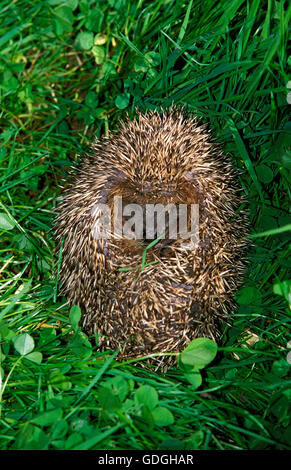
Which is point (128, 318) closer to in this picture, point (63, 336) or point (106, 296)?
point (106, 296)

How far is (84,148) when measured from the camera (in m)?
4.21

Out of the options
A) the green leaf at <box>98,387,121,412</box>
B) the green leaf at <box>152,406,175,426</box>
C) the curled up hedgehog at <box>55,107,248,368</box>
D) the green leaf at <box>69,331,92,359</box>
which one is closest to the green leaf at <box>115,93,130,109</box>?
the curled up hedgehog at <box>55,107,248,368</box>

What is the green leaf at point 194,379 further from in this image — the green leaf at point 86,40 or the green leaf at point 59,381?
the green leaf at point 86,40

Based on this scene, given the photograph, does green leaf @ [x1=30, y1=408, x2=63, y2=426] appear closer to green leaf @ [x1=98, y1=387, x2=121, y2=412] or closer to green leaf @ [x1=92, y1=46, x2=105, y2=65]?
green leaf @ [x1=98, y1=387, x2=121, y2=412]

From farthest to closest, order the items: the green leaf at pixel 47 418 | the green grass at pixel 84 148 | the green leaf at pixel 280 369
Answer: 1. the green leaf at pixel 280 369
2. the green grass at pixel 84 148
3. the green leaf at pixel 47 418

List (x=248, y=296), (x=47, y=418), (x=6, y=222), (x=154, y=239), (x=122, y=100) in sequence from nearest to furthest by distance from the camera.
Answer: (x=47, y=418), (x=154, y=239), (x=248, y=296), (x=6, y=222), (x=122, y=100)

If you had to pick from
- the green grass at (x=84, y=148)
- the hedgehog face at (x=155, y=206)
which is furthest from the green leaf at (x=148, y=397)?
the hedgehog face at (x=155, y=206)

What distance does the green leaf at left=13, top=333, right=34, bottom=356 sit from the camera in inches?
120

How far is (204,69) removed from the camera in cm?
349

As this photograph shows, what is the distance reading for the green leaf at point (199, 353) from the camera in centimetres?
280

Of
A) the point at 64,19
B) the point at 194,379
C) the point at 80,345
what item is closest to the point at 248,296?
the point at 194,379

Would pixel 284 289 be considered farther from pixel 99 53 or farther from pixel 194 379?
pixel 99 53

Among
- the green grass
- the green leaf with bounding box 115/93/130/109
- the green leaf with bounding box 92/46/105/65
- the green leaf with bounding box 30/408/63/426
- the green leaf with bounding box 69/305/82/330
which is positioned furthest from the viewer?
the green leaf with bounding box 92/46/105/65

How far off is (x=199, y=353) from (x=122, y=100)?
238 cm
